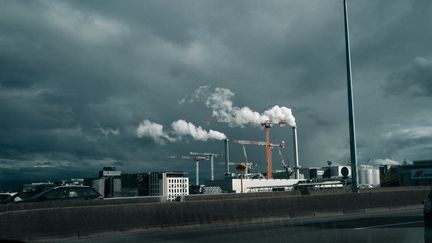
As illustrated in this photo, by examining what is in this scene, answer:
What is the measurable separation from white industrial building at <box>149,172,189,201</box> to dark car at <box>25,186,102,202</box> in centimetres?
4476

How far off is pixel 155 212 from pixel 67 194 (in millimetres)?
7707

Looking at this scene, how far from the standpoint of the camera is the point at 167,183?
6712cm

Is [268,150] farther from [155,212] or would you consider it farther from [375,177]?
[155,212]

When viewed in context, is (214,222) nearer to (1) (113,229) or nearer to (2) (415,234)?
(1) (113,229)

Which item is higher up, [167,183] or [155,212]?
[167,183]

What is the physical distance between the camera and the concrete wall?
504 inches

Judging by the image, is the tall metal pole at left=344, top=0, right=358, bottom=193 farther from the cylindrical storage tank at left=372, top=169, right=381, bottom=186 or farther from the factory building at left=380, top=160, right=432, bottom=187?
the cylindrical storage tank at left=372, top=169, right=381, bottom=186

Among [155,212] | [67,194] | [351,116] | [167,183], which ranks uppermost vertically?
[351,116]

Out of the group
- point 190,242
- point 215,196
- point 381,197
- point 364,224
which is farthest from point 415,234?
point 215,196

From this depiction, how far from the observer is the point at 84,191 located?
70.9 feet

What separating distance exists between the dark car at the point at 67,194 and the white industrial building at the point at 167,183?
147ft

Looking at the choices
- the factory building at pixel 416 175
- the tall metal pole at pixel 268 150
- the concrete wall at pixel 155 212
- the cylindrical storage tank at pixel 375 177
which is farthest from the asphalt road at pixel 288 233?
the tall metal pole at pixel 268 150

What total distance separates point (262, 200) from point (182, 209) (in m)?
3.78

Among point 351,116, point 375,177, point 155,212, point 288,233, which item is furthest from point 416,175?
point 155,212
